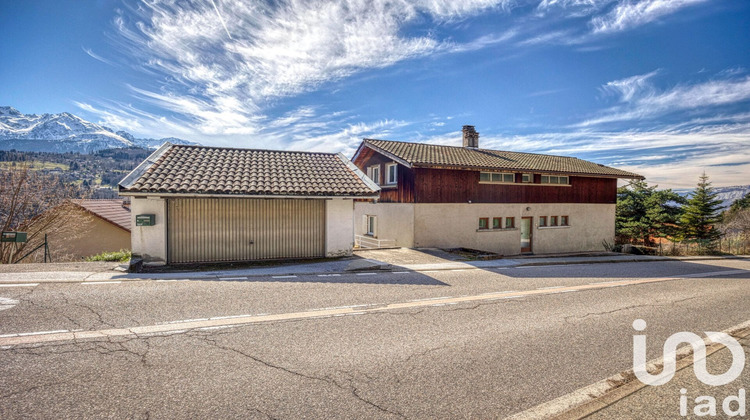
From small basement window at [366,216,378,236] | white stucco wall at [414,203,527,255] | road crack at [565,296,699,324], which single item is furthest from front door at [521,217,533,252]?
road crack at [565,296,699,324]

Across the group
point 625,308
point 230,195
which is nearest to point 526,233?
point 625,308

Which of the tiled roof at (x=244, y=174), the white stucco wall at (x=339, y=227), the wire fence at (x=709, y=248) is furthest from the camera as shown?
the wire fence at (x=709, y=248)

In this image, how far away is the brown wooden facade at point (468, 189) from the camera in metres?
18.8

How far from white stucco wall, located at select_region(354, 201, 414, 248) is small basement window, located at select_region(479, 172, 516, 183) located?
16.2ft

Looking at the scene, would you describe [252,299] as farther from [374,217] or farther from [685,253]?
[685,253]

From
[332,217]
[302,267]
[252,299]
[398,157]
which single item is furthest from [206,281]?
[398,157]

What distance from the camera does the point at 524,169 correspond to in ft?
68.6

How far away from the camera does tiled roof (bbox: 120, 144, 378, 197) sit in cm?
1167

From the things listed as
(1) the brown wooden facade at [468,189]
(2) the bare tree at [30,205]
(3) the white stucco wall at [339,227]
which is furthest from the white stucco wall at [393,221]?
(2) the bare tree at [30,205]

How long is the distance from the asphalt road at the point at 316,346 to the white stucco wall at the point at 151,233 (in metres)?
3.09

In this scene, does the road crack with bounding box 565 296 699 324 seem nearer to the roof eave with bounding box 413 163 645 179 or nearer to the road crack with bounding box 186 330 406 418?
the road crack with bounding box 186 330 406 418

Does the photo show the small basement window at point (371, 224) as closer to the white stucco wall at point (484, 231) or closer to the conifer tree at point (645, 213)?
the white stucco wall at point (484, 231)

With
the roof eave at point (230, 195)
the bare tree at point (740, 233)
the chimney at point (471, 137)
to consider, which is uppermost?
the chimney at point (471, 137)

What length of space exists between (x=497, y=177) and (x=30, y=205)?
24810 millimetres
